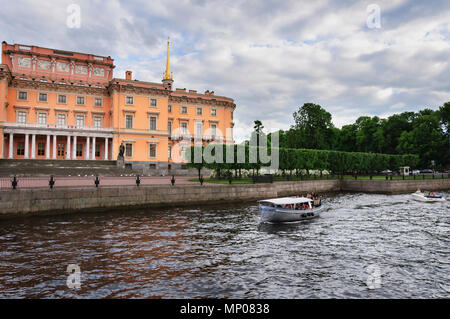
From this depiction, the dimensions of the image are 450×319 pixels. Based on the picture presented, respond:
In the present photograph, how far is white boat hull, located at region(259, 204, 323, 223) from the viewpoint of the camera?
20.9m

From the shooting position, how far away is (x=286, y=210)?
21.4m

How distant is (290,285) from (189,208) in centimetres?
1729

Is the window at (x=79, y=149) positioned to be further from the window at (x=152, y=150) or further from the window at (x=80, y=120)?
the window at (x=152, y=150)

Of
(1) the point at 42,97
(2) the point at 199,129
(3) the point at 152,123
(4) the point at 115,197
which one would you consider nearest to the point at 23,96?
(1) the point at 42,97

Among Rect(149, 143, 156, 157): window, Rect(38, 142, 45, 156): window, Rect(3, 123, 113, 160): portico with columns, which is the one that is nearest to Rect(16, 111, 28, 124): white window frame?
Rect(3, 123, 113, 160): portico with columns

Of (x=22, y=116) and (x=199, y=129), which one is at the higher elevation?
(x=22, y=116)

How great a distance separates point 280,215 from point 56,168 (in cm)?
3010

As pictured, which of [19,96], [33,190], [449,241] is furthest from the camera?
[19,96]

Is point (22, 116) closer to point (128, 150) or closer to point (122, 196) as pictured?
point (128, 150)

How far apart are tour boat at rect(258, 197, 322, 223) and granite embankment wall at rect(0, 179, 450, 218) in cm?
873
